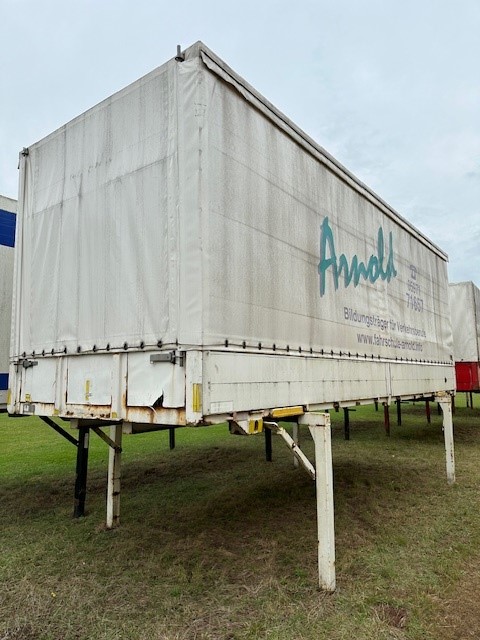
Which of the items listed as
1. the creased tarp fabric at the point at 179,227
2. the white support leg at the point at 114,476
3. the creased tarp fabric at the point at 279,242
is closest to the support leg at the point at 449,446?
the creased tarp fabric at the point at 279,242

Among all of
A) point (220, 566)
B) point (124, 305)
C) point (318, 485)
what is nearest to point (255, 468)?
point (220, 566)

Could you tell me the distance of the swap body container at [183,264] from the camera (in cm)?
373

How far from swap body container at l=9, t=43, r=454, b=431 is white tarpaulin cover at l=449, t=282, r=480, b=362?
9423mm

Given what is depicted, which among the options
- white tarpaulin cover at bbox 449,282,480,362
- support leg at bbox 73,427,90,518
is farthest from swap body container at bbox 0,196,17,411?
white tarpaulin cover at bbox 449,282,480,362

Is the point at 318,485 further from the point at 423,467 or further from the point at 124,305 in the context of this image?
the point at 423,467

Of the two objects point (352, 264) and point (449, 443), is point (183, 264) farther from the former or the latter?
point (449, 443)

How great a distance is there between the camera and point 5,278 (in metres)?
6.71

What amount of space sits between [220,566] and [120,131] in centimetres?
444

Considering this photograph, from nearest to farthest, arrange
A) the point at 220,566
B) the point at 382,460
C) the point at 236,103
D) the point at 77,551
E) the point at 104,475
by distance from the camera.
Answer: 1. the point at 236,103
2. the point at 220,566
3. the point at 77,551
4. the point at 104,475
5. the point at 382,460

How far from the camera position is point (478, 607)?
4.09m

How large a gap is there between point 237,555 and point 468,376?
35.0 feet

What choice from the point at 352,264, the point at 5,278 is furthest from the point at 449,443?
the point at 5,278

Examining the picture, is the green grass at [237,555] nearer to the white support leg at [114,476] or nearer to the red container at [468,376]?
the white support leg at [114,476]

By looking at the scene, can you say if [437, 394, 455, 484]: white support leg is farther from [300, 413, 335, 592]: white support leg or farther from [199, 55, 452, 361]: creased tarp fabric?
[300, 413, 335, 592]: white support leg
